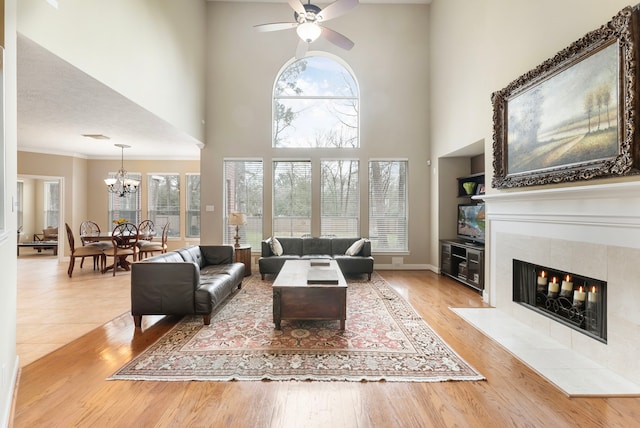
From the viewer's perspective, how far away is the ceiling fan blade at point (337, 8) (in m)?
3.50

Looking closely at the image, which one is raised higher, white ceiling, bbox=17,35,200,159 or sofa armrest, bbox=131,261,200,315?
white ceiling, bbox=17,35,200,159

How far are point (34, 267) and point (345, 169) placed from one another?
279 inches

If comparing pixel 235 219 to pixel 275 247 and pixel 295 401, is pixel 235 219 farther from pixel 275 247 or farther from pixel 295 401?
pixel 295 401

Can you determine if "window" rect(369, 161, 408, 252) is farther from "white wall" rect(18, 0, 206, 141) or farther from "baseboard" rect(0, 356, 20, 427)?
"baseboard" rect(0, 356, 20, 427)

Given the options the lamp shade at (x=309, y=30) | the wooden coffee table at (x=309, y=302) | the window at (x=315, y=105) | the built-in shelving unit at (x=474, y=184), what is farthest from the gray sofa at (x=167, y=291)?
the built-in shelving unit at (x=474, y=184)

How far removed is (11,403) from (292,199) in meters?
5.19

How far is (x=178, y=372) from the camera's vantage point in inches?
94.3

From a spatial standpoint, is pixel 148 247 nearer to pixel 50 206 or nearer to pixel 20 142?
pixel 20 142

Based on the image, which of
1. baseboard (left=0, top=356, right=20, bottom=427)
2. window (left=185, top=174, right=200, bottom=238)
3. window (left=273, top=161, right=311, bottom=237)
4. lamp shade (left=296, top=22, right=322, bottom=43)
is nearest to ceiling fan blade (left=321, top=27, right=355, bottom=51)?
lamp shade (left=296, top=22, right=322, bottom=43)

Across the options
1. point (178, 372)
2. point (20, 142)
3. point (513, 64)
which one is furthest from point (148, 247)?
point (513, 64)

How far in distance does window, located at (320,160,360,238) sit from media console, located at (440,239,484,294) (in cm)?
185

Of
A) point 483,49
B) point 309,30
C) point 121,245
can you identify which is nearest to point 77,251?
point 121,245

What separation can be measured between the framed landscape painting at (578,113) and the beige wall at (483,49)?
19 cm

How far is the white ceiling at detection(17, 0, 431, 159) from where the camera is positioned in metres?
3.03
